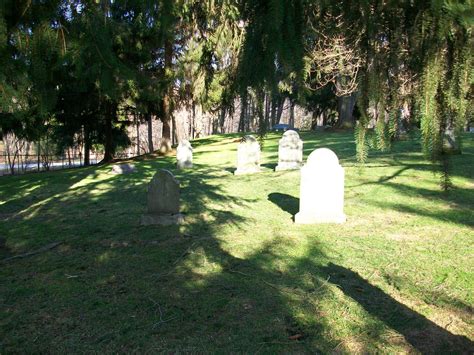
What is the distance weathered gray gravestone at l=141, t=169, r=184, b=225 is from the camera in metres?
7.51

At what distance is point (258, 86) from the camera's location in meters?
2.33

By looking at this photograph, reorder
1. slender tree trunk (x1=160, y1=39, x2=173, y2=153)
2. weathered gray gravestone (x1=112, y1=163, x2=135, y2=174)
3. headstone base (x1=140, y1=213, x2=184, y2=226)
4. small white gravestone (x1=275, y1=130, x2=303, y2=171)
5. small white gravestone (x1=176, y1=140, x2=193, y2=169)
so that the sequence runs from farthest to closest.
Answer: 1. slender tree trunk (x1=160, y1=39, x2=173, y2=153)
2. small white gravestone (x1=176, y1=140, x2=193, y2=169)
3. weathered gray gravestone (x1=112, y1=163, x2=135, y2=174)
4. small white gravestone (x1=275, y1=130, x2=303, y2=171)
5. headstone base (x1=140, y1=213, x2=184, y2=226)

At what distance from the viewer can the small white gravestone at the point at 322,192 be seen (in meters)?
6.93

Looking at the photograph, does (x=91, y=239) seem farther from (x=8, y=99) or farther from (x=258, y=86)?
(x=258, y=86)

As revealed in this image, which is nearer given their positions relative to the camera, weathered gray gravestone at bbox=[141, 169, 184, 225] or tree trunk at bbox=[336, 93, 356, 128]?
weathered gray gravestone at bbox=[141, 169, 184, 225]

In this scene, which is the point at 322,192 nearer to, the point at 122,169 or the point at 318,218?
the point at 318,218

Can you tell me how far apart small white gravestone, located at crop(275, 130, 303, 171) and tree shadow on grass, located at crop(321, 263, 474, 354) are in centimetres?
809

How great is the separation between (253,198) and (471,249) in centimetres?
492

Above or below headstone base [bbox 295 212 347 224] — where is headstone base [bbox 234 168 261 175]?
above

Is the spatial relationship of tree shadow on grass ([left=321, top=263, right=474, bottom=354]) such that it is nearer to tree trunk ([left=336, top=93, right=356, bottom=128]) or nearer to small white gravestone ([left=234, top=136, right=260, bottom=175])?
small white gravestone ([left=234, top=136, right=260, bottom=175])

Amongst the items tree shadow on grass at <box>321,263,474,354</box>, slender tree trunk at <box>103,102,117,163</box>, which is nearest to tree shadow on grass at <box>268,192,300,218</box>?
tree shadow on grass at <box>321,263,474,354</box>

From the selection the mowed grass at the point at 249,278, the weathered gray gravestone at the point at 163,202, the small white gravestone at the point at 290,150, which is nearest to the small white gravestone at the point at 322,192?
the mowed grass at the point at 249,278

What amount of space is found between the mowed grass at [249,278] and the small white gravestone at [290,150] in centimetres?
384

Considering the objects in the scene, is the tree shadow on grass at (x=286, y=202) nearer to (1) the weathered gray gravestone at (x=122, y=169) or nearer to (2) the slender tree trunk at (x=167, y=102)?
(1) the weathered gray gravestone at (x=122, y=169)
